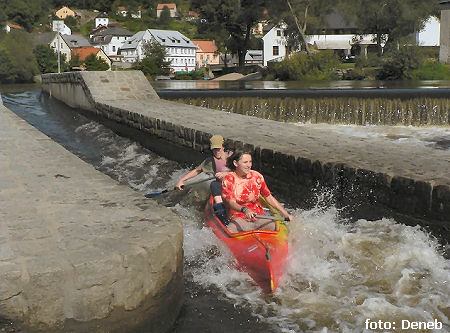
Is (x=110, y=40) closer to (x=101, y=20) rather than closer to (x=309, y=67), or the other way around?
(x=101, y=20)

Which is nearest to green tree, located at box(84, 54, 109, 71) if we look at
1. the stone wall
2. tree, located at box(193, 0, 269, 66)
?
tree, located at box(193, 0, 269, 66)

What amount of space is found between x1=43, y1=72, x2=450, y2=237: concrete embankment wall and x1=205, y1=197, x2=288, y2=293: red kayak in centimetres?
202

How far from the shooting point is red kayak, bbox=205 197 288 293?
5953 mm

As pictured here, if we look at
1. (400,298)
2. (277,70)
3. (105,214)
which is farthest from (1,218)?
(277,70)

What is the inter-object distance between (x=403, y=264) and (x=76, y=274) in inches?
162

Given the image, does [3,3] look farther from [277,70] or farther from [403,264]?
[403,264]

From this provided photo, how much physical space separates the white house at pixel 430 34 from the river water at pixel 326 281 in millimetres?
64241

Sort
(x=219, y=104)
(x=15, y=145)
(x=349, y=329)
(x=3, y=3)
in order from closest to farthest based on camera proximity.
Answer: (x=349, y=329), (x=15, y=145), (x=219, y=104), (x=3, y=3)

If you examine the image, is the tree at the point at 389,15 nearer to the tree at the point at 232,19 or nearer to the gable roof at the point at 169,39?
the tree at the point at 232,19

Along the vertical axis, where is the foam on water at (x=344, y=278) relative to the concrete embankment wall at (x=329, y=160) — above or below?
below

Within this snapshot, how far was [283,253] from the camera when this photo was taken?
20.6ft

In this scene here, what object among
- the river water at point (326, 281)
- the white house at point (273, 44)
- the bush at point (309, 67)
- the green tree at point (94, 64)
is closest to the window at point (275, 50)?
the white house at point (273, 44)

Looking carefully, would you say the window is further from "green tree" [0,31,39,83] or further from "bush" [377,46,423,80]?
"bush" [377,46,423,80]

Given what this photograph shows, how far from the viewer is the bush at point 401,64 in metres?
45.2
